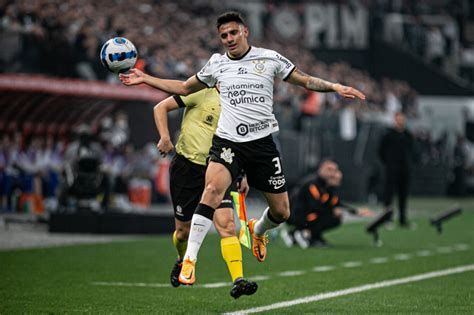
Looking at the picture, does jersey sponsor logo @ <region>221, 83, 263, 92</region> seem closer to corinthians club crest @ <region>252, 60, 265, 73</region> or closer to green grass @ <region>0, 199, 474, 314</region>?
corinthians club crest @ <region>252, 60, 265, 73</region>

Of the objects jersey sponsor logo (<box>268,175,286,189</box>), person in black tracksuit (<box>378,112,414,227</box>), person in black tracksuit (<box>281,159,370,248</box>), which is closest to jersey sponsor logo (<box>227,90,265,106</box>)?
jersey sponsor logo (<box>268,175,286,189</box>)

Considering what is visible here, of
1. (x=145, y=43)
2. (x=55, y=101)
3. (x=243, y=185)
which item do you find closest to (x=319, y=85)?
(x=243, y=185)

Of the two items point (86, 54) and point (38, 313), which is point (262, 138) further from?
point (86, 54)

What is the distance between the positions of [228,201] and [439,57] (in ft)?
124

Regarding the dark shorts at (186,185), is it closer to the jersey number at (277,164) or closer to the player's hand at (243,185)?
the player's hand at (243,185)

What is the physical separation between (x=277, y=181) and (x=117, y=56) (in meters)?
1.72

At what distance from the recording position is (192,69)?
30.6 m

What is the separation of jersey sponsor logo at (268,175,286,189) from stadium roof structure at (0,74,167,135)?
14.7 meters

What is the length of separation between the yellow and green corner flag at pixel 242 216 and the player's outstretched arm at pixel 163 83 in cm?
105

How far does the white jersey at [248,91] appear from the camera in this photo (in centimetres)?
941

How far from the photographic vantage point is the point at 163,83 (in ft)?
32.1

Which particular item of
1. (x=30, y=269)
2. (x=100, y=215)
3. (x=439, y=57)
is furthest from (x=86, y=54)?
(x=439, y=57)

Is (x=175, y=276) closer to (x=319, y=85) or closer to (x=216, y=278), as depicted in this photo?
(x=216, y=278)

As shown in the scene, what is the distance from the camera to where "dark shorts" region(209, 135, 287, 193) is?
9.41 metres
